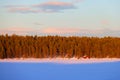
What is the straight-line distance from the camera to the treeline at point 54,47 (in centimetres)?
1794

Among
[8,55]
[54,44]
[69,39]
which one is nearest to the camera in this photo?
[8,55]

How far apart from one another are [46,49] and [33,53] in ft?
2.82

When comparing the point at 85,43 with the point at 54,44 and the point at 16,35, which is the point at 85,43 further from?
the point at 16,35

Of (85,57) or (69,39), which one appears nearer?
(85,57)

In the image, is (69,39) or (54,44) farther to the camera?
(69,39)

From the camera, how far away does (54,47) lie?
18.4 m

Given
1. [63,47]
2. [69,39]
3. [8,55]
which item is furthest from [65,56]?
[8,55]

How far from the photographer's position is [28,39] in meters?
19.4

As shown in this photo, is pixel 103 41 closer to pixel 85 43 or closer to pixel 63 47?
pixel 85 43

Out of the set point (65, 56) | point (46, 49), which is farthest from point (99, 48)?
point (46, 49)

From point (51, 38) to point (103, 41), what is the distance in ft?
11.5

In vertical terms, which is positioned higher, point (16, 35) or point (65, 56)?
point (16, 35)

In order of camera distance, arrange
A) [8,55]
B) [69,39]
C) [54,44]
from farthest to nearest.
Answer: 1. [69,39]
2. [54,44]
3. [8,55]

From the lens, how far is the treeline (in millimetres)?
17938
